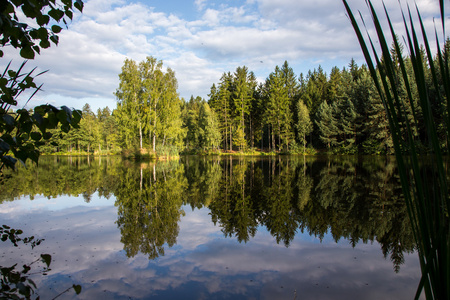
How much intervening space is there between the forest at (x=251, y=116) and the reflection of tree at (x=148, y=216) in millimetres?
18805

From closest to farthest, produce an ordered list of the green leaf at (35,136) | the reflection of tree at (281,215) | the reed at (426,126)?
the reed at (426,126) → the green leaf at (35,136) → the reflection of tree at (281,215)

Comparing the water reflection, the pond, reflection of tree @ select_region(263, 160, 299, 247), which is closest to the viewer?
the pond

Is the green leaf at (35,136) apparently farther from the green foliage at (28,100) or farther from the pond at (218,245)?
the pond at (218,245)

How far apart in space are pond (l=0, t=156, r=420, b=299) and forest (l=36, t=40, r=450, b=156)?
20.2m

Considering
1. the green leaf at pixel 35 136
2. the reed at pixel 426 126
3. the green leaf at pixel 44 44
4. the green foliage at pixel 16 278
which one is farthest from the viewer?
the green leaf at pixel 44 44

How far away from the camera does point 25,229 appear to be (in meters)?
6.20

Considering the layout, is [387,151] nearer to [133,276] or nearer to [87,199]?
[87,199]

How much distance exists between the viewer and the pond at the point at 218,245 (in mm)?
3725

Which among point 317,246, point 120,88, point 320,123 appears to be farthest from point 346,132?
point 317,246

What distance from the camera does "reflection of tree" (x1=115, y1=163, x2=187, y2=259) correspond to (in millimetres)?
5286

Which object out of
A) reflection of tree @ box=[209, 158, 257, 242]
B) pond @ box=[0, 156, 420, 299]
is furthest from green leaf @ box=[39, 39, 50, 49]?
reflection of tree @ box=[209, 158, 257, 242]

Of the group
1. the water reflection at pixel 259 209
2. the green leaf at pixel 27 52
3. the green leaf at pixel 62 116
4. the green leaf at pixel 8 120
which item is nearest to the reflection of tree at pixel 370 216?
the water reflection at pixel 259 209

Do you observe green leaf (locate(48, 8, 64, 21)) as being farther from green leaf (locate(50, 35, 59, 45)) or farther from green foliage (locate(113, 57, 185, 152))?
green foliage (locate(113, 57, 185, 152))

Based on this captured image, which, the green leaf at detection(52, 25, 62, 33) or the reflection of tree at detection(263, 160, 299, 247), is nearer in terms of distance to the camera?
the green leaf at detection(52, 25, 62, 33)
